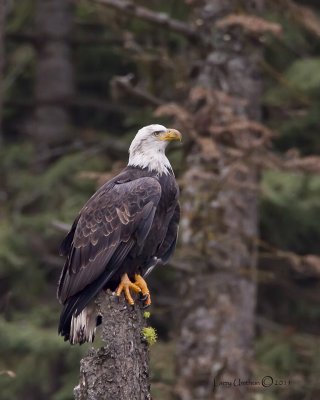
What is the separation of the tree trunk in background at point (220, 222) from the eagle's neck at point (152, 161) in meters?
2.03

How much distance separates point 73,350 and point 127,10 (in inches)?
159

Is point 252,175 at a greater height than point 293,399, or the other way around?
point 252,175

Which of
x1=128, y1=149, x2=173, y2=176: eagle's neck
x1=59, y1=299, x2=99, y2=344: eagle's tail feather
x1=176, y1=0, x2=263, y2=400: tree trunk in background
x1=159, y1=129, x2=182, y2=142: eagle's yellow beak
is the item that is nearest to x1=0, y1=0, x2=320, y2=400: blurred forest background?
x1=176, y1=0, x2=263, y2=400: tree trunk in background

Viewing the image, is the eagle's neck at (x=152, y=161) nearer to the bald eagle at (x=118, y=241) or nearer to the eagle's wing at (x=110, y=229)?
the bald eagle at (x=118, y=241)

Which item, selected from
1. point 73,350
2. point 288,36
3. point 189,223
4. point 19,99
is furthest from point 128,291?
point 19,99

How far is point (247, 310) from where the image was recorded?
11398mm

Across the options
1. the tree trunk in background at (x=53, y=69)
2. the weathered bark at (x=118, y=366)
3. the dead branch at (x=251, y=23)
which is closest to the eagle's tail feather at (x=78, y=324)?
the weathered bark at (x=118, y=366)

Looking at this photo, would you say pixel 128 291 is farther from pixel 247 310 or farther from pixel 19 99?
pixel 19 99

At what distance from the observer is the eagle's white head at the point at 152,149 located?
27.1ft

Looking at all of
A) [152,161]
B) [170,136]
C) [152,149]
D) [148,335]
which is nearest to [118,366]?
[148,335]

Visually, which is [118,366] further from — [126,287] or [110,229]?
[110,229]

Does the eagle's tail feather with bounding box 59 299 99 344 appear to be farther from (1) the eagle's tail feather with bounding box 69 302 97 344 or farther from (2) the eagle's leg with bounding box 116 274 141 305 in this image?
(2) the eagle's leg with bounding box 116 274 141 305

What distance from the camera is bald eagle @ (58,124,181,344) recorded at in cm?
738

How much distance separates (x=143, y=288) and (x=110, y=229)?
518 millimetres
